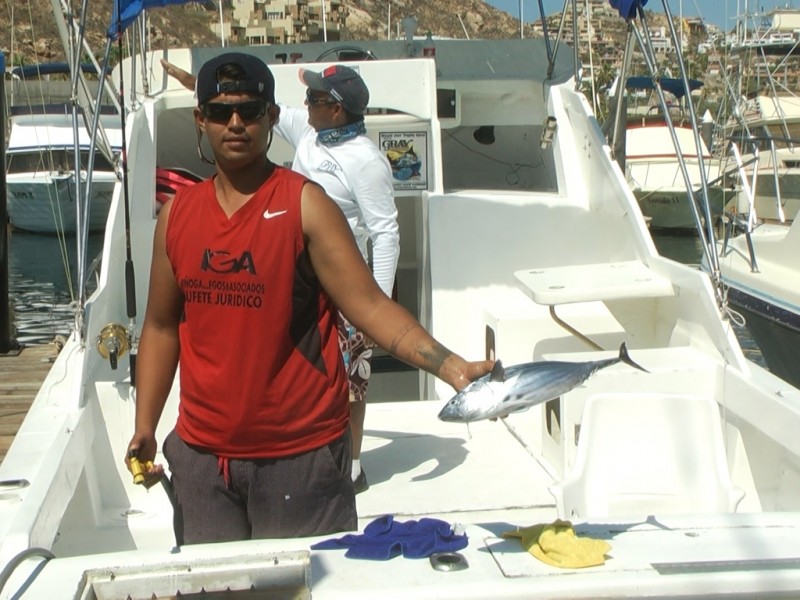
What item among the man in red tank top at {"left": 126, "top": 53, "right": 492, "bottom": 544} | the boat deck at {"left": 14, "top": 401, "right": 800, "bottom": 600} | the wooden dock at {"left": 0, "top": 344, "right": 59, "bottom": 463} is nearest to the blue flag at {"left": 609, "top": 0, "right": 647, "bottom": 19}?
the man in red tank top at {"left": 126, "top": 53, "right": 492, "bottom": 544}

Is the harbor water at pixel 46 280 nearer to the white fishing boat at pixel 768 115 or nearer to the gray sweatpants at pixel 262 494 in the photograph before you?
the white fishing boat at pixel 768 115

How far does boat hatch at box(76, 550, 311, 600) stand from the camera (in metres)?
2.04

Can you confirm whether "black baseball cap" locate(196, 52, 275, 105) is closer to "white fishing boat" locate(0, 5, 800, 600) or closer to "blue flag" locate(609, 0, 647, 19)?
"white fishing boat" locate(0, 5, 800, 600)

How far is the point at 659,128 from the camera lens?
27094 millimetres

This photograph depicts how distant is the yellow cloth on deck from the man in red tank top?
1.47 feet

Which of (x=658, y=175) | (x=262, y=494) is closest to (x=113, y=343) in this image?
(x=262, y=494)

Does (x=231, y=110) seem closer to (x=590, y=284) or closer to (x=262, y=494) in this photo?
(x=262, y=494)

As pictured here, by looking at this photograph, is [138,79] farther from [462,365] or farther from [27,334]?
[27,334]

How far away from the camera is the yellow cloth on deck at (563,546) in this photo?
2.11 metres

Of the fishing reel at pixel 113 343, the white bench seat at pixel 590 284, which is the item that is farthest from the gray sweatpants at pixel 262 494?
the white bench seat at pixel 590 284

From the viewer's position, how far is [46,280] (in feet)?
69.7

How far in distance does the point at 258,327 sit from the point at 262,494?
398 mm

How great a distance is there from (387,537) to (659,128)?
2631 cm

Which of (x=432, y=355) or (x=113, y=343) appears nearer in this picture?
(x=432, y=355)
